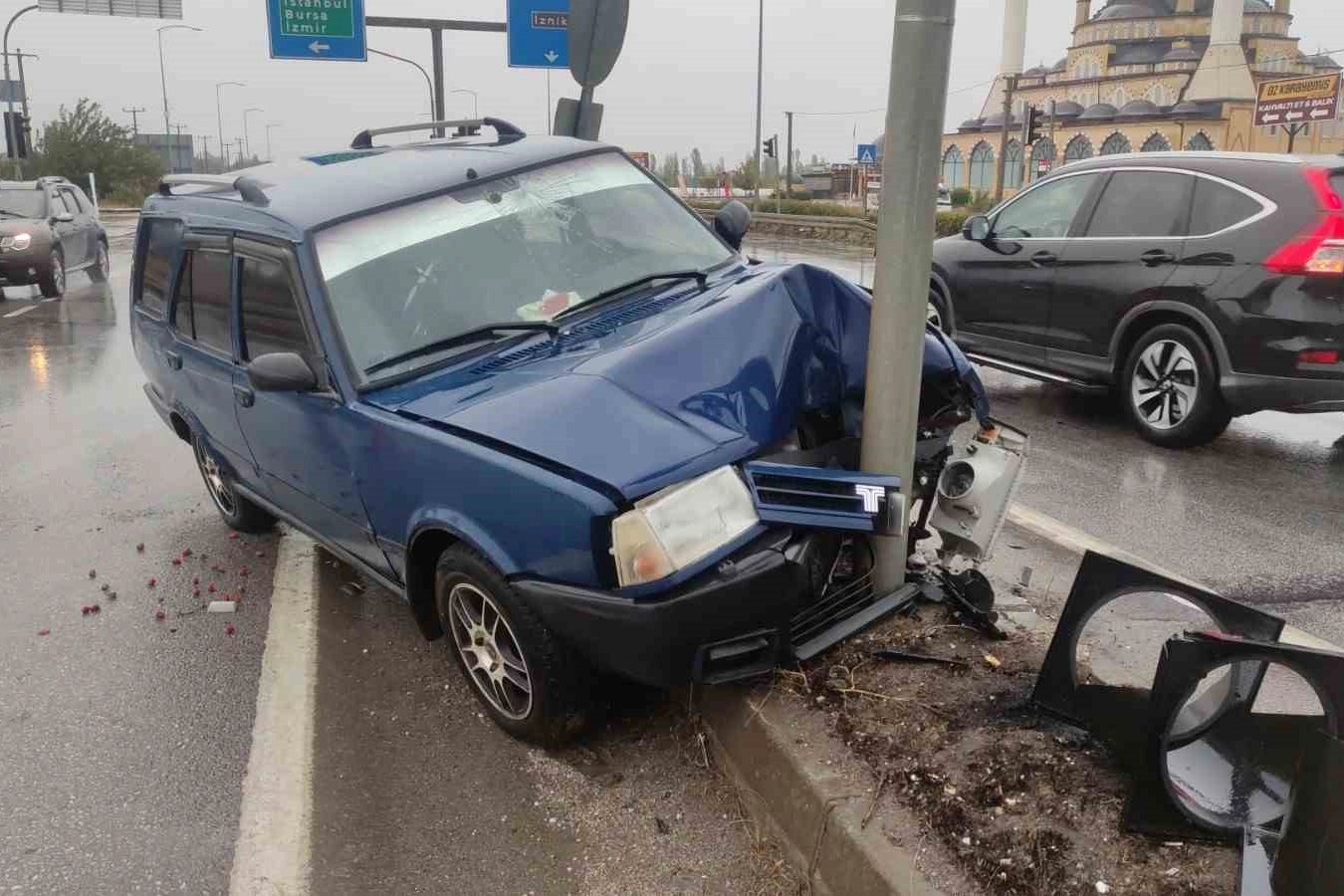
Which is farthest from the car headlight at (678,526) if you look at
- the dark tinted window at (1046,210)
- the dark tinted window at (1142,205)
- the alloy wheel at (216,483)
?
the dark tinted window at (1046,210)

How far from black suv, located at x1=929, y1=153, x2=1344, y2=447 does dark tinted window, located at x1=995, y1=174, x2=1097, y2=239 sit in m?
0.02

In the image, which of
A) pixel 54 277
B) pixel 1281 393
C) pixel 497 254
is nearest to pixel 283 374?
pixel 497 254

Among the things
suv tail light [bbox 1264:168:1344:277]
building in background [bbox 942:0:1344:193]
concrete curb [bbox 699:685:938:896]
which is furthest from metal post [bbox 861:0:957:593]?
building in background [bbox 942:0:1344:193]

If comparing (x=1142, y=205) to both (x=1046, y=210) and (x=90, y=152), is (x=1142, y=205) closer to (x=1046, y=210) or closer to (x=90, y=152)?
(x=1046, y=210)

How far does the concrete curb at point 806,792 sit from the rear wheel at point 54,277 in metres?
17.2

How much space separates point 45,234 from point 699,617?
17.7 metres

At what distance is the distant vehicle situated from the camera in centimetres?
1680

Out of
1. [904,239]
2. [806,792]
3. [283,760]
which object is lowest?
[283,760]

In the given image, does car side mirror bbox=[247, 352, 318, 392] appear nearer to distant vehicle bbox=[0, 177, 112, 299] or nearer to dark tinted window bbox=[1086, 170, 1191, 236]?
dark tinted window bbox=[1086, 170, 1191, 236]

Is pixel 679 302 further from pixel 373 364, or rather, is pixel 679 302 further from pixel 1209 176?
pixel 1209 176

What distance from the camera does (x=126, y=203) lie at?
5972 cm

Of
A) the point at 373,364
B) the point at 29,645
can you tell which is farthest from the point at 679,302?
the point at 29,645

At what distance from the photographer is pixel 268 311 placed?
4.38 meters

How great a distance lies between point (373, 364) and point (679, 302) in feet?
3.66
